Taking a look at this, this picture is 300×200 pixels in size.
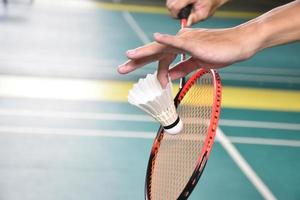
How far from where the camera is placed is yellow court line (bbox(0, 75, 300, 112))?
6.21 metres

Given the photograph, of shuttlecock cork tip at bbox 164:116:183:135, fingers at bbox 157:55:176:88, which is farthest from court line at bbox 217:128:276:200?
fingers at bbox 157:55:176:88

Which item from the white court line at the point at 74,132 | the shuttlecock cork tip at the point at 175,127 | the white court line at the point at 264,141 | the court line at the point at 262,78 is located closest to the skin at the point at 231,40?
the shuttlecock cork tip at the point at 175,127

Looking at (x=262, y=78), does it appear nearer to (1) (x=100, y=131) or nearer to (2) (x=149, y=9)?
(1) (x=100, y=131)

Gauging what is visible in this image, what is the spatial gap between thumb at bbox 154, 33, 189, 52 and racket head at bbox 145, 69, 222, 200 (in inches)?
38.6

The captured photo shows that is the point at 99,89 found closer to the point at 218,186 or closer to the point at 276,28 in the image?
the point at 218,186

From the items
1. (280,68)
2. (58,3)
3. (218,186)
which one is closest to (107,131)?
(218,186)

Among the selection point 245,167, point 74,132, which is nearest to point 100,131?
point 74,132

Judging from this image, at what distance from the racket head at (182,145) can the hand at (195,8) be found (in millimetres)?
272

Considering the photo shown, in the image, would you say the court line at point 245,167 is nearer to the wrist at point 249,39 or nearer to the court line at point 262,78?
the court line at point 262,78

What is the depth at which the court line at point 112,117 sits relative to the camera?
5.47 meters

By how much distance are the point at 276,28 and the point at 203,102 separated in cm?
109

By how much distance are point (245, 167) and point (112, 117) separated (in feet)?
4.52

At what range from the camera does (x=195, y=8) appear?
246 cm

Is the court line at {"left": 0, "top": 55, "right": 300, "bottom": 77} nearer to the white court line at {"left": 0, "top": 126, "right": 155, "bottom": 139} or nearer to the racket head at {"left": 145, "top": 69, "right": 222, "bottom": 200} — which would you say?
the white court line at {"left": 0, "top": 126, "right": 155, "bottom": 139}
